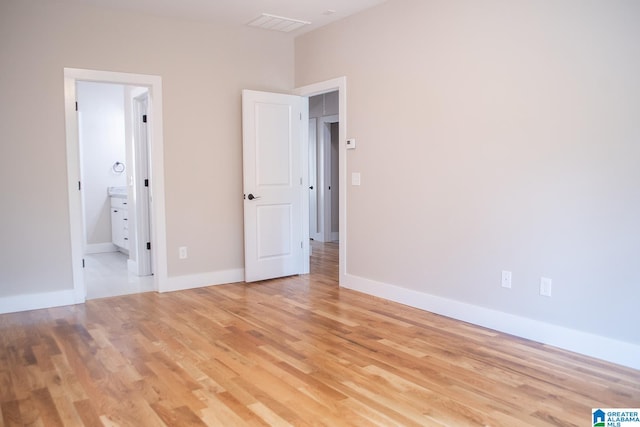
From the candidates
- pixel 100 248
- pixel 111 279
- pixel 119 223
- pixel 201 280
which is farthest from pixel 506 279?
pixel 100 248

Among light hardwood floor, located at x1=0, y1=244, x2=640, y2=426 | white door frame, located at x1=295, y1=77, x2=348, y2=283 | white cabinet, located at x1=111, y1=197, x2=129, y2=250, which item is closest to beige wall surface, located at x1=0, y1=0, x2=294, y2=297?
light hardwood floor, located at x1=0, y1=244, x2=640, y2=426

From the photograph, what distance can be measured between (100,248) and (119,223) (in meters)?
0.70

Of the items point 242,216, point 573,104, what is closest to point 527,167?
point 573,104

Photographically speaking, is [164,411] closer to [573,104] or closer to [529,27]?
[573,104]

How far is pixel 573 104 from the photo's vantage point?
9.76ft

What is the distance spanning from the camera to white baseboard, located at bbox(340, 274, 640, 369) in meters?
2.85

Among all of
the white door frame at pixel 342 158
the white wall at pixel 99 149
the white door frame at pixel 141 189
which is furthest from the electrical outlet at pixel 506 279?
the white wall at pixel 99 149

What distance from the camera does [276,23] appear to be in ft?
16.0

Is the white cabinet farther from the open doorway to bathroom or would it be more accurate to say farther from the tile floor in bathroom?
the tile floor in bathroom

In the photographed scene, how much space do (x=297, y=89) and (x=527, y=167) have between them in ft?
9.70

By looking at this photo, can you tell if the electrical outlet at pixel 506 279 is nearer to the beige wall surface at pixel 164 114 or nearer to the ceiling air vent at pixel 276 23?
the beige wall surface at pixel 164 114

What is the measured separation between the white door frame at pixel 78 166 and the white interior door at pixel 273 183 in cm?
85

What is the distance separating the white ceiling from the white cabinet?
3.11m

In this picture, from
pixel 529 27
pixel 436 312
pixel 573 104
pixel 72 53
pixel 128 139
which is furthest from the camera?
pixel 128 139
